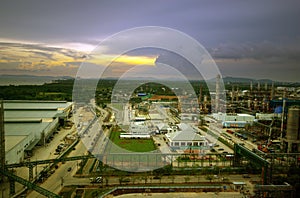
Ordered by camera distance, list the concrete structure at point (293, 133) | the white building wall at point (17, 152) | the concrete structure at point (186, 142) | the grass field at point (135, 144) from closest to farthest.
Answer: the white building wall at point (17, 152) → the grass field at point (135, 144) → the concrete structure at point (186, 142) → the concrete structure at point (293, 133)

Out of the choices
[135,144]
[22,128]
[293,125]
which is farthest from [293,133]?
[22,128]

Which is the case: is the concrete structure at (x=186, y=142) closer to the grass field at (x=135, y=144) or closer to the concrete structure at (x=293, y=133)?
the grass field at (x=135, y=144)

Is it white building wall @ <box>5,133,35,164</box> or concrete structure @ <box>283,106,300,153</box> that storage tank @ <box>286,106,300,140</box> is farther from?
white building wall @ <box>5,133,35,164</box>

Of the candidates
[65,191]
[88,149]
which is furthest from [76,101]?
[65,191]

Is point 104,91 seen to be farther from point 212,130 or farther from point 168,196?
point 168,196

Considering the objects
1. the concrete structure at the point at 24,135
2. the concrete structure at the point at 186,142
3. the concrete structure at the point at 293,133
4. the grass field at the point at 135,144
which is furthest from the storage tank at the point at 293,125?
the concrete structure at the point at 24,135

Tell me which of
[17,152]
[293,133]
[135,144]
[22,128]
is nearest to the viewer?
[17,152]

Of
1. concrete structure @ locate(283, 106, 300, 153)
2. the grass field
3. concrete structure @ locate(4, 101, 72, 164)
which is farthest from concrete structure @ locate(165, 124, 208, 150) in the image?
concrete structure @ locate(4, 101, 72, 164)

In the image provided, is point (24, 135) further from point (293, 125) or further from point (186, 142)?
point (293, 125)
